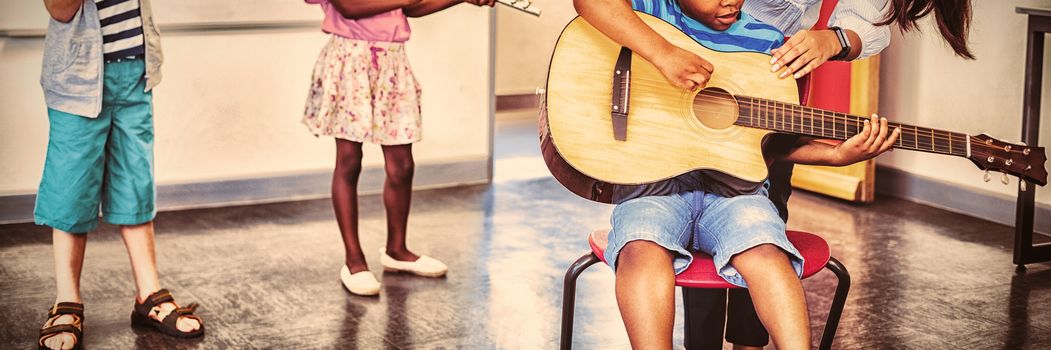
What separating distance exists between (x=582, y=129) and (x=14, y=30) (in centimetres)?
295

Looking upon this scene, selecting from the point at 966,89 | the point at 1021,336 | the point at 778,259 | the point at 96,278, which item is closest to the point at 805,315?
the point at 778,259

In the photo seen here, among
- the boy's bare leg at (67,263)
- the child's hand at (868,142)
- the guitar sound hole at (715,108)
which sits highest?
the guitar sound hole at (715,108)

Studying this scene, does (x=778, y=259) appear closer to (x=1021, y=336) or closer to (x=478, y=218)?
(x=1021, y=336)

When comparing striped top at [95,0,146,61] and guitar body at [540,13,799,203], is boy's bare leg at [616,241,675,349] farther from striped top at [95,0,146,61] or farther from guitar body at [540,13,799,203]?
striped top at [95,0,146,61]

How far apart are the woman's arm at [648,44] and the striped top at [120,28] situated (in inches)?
52.9

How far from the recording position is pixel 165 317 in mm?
3367

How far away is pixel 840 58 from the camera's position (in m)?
2.68

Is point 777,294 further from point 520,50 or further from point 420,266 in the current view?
point 520,50

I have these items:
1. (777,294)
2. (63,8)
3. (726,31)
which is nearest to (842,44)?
(726,31)

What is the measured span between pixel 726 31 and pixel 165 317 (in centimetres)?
179

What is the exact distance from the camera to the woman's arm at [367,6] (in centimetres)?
357

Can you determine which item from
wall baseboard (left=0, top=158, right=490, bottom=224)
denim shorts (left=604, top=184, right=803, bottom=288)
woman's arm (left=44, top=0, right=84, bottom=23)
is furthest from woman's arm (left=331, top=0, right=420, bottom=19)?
wall baseboard (left=0, top=158, right=490, bottom=224)

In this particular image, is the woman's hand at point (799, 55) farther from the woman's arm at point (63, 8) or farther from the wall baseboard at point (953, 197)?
the wall baseboard at point (953, 197)

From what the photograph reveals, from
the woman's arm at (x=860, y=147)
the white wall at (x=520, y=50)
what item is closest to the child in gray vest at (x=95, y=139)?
the woman's arm at (x=860, y=147)
